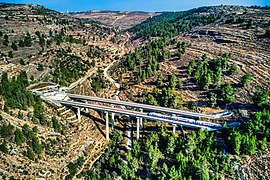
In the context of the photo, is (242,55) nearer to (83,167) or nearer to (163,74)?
(163,74)

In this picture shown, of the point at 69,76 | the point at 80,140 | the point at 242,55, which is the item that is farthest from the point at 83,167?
the point at 242,55

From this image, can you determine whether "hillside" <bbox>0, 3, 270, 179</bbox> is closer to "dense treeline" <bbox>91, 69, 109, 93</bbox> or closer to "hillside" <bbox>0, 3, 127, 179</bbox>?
"hillside" <bbox>0, 3, 127, 179</bbox>

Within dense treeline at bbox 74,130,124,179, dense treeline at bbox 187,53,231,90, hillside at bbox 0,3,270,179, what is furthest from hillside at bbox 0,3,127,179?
dense treeline at bbox 187,53,231,90

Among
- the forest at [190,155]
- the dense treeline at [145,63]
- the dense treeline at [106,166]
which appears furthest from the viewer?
the dense treeline at [145,63]

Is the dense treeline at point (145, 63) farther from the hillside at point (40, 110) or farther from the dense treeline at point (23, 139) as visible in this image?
the dense treeline at point (23, 139)

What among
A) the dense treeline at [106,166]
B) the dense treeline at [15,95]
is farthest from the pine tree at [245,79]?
the dense treeline at [15,95]

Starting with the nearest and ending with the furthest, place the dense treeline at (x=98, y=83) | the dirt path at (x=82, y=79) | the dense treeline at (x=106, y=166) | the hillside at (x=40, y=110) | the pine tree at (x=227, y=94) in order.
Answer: the hillside at (x=40, y=110)
the dense treeline at (x=106, y=166)
the pine tree at (x=227, y=94)
the dirt path at (x=82, y=79)
the dense treeline at (x=98, y=83)
